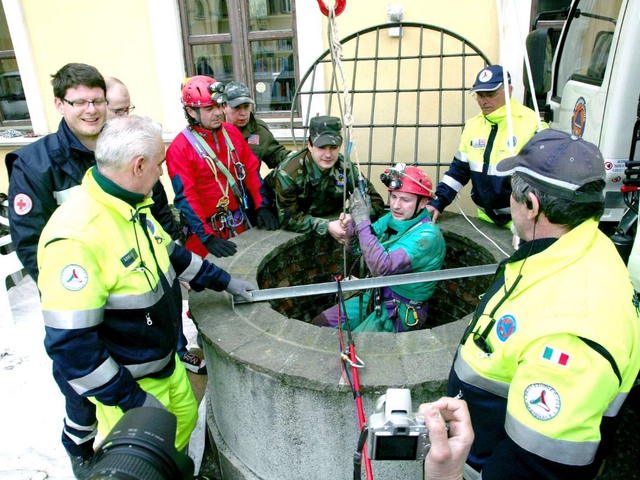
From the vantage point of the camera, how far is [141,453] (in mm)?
1069

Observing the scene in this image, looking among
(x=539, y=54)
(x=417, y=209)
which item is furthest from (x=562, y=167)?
(x=539, y=54)

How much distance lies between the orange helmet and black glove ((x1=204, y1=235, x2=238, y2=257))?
3.74 ft

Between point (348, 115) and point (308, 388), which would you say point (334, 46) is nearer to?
point (348, 115)

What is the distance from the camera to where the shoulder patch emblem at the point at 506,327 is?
1379 mm

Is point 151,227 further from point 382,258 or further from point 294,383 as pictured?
point 382,258

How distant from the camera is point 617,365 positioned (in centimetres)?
121

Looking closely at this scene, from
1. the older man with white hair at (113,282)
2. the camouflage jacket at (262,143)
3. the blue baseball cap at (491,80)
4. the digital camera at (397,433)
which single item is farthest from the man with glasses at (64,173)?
the blue baseball cap at (491,80)

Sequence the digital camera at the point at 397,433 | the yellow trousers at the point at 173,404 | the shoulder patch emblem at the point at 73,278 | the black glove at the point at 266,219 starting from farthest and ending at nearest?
1. the black glove at the point at 266,219
2. the yellow trousers at the point at 173,404
3. the shoulder patch emblem at the point at 73,278
4. the digital camera at the point at 397,433

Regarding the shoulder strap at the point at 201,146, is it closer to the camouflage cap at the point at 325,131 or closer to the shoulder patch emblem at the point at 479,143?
the camouflage cap at the point at 325,131

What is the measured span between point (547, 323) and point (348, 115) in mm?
1453

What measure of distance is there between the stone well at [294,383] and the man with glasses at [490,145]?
1409 millimetres

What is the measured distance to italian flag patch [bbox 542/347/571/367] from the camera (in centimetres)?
121

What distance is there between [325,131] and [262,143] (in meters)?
1.20

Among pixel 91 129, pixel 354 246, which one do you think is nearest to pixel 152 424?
pixel 91 129
